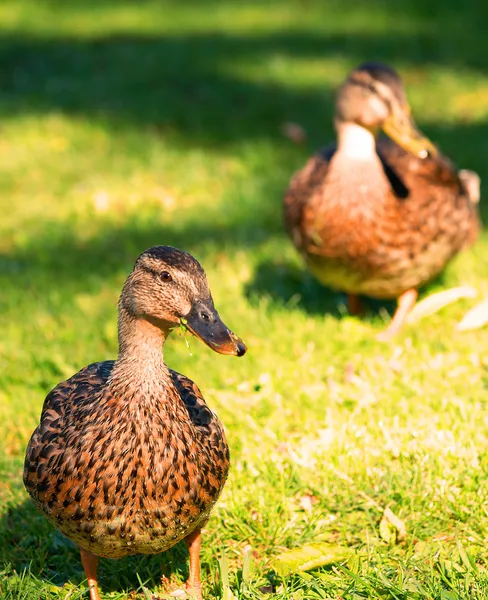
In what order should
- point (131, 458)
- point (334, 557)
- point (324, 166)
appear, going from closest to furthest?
point (131, 458) < point (334, 557) < point (324, 166)

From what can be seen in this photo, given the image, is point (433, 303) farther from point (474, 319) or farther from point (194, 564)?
point (194, 564)

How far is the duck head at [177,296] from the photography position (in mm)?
2781

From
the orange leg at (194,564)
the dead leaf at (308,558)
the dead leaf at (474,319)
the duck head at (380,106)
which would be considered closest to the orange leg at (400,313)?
the dead leaf at (474,319)

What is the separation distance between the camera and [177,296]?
111 inches

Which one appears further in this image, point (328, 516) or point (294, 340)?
point (294, 340)

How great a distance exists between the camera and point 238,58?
10164 mm

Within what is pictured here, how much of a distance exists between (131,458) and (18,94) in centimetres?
713

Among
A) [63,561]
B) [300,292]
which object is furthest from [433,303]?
[63,561]

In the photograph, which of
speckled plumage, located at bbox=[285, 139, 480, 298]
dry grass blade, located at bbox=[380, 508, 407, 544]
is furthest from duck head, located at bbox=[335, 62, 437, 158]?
dry grass blade, located at bbox=[380, 508, 407, 544]

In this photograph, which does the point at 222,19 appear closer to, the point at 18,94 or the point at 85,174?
the point at 18,94

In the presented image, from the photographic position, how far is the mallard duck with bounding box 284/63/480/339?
4.91 m

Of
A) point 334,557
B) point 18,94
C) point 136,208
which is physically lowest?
point 18,94

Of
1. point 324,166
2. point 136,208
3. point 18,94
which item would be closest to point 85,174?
point 136,208

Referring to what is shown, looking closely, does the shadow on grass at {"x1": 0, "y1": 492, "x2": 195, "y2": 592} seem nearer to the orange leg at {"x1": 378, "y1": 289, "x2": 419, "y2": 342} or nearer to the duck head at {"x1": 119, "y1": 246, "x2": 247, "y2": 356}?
the duck head at {"x1": 119, "y1": 246, "x2": 247, "y2": 356}
